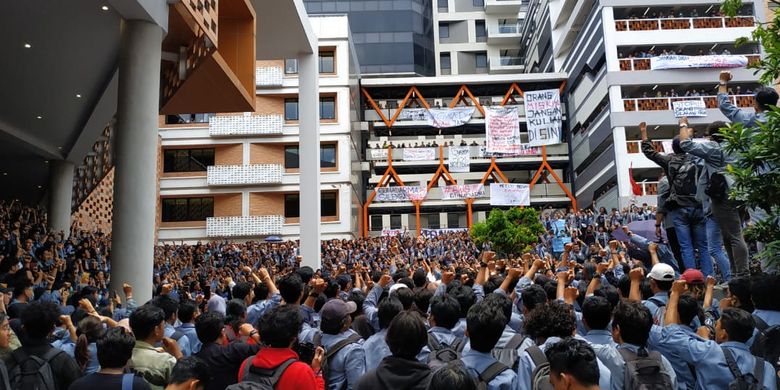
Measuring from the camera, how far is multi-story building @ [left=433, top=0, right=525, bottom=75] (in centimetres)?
4959

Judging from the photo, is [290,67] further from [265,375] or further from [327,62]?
[265,375]

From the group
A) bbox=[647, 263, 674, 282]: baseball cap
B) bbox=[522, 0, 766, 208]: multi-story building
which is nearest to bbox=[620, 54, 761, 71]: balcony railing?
bbox=[522, 0, 766, 208]: multi-story building

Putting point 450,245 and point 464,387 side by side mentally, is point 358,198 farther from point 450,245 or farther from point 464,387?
point 464,387

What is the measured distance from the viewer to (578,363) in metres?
2.72

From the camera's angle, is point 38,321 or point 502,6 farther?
point 502,6

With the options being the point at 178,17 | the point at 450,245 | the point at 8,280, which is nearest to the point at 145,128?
the point at 178,17

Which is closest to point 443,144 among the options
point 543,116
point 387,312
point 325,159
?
point 543,116

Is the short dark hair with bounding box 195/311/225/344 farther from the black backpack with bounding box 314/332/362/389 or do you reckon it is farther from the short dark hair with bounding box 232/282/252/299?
the short dark hair with bounding box 232/282/252/299

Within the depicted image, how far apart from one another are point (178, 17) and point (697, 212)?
8.62 meters

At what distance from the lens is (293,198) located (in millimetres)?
34000

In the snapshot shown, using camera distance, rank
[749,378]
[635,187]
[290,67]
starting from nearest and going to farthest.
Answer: [749,378]
[635,187]
[290,67]

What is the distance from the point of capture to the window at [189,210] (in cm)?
3438

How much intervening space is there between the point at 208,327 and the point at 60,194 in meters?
18.2

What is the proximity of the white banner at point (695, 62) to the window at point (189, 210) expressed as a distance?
2563cm
